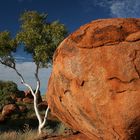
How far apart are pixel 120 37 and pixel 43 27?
66.6 ft

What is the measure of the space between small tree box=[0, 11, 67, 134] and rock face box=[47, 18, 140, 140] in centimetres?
1806

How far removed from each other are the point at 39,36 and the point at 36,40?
0.40m

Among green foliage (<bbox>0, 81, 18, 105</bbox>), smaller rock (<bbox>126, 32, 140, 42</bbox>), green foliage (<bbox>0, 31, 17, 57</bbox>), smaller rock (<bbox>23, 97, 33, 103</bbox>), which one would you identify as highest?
green foliage (<bbox>0, 31, 17, 57</bbox>)

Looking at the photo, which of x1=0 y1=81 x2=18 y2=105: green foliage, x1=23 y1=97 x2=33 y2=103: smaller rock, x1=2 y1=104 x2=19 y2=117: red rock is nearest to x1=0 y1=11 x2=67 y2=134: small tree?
x1=2 y1=104 x2=19 y2=117: red rock

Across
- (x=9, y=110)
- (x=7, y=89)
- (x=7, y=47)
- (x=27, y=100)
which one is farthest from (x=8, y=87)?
(x=7, y=47)

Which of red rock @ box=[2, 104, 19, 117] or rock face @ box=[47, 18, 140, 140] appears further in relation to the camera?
red rock @ box=[2, 104, 19, 117]

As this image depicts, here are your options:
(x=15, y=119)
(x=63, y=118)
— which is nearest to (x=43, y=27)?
(x=15, y=119)

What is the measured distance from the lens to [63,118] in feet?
29.1

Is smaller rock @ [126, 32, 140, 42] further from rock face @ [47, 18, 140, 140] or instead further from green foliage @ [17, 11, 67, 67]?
green foliage @ [17, 11, 67, 67]

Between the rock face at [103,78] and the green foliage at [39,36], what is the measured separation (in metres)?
18.0

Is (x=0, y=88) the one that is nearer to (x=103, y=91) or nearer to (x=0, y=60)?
(x=0, y=60)

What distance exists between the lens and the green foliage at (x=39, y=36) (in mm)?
26156

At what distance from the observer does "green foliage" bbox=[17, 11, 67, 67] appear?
26.2 metres

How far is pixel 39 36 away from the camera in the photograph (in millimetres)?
26375
